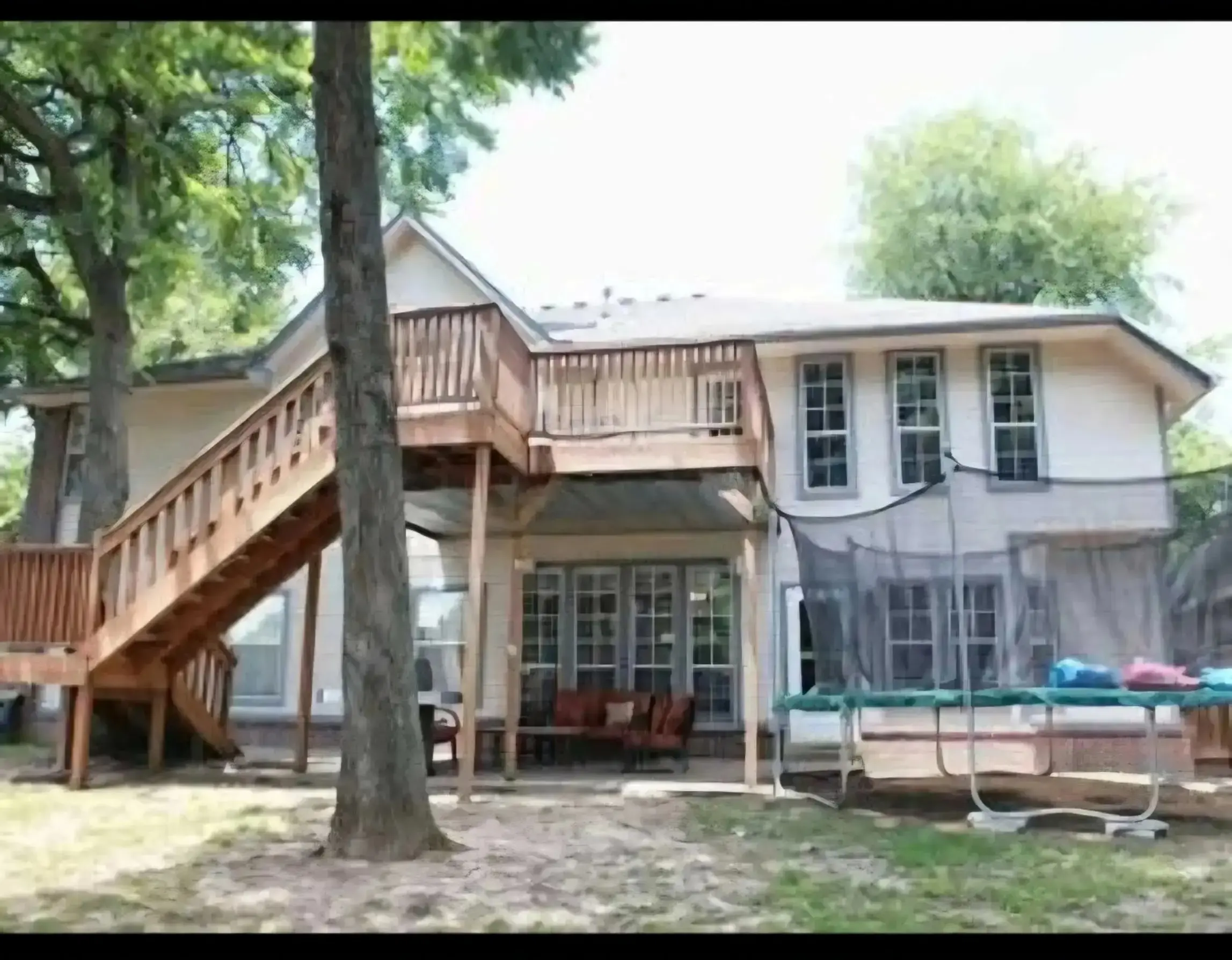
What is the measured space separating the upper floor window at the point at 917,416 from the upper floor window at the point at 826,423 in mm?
443

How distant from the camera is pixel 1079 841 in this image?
5.24m

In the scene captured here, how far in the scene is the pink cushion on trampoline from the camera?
5402 mm

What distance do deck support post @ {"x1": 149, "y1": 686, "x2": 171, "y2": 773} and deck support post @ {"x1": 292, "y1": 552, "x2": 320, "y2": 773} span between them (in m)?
0.92

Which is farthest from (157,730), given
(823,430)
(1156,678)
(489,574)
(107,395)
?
(1156,678)

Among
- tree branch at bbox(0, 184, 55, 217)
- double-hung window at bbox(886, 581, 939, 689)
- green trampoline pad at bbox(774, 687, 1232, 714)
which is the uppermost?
tree branch at bbox(0, 184, 55, 217)

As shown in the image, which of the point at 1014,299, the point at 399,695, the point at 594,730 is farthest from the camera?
the point at 1014,299

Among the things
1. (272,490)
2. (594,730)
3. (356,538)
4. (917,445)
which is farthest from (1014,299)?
(356,538)

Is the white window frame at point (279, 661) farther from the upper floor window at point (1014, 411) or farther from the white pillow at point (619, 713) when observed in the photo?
the upper floor window at point (1014, 411)

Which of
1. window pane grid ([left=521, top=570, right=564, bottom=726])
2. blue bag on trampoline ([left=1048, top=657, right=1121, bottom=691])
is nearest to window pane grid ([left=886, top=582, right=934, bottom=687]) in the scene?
blue bag on trampoline ([left=1048, top=657, right=1121, bottom=691])

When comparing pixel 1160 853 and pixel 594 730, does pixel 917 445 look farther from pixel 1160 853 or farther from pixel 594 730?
pixel 1160 853

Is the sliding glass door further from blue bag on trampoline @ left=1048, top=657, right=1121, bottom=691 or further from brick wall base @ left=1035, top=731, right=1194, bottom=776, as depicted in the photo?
blue bag on trampoline @ left=1048, top=657, right=1121, bottom=691

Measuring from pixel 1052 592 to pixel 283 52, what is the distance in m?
4.55

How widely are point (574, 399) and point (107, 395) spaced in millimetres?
3962

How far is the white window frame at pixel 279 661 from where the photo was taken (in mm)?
10883
